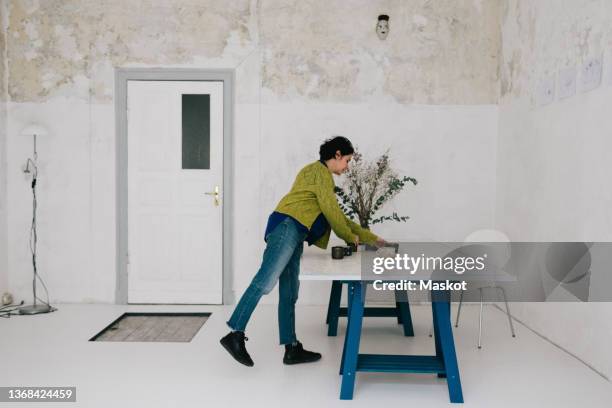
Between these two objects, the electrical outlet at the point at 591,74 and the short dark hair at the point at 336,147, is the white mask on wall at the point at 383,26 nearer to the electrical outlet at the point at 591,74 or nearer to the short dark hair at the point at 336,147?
the electrical outlet at the point at 591,74

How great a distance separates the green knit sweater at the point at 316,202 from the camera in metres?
3.52

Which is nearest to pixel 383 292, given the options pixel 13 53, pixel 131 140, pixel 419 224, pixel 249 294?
pixel 419 224

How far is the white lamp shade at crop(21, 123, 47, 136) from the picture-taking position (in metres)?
5.21

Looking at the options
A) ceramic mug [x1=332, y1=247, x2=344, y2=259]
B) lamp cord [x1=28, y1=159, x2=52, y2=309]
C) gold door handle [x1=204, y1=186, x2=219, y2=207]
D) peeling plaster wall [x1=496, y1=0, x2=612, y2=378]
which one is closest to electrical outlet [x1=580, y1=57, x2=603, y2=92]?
peeling plaster wall [x1=496, y1=0, x2=612, y2=378]

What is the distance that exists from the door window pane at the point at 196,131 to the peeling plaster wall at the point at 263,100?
314mm

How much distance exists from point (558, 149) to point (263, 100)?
2766 millimetres

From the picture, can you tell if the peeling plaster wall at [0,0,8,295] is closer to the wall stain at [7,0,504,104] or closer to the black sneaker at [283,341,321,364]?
the wall stain at [7,0,504,104]

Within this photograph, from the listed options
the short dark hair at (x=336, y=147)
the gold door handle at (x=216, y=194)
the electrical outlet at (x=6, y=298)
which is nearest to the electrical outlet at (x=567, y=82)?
the short dark hair at (x=336, y=147)

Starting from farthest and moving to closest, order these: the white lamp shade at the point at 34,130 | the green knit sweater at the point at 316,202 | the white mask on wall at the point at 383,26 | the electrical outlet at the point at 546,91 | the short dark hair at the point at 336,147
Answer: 1. the white mask on wall at the point at 383,26
2. the white lamp shade at the point at 34,130
3. the electrical outlet at the point at 546,91
4. the short dark hair at the point at 336,147
5. the green knit sweater at the point at 316,202

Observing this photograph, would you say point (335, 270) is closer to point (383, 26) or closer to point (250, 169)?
point (250, 169)

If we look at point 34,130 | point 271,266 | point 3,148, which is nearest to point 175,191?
point 34,130

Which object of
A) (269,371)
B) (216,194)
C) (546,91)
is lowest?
A: (269,371)

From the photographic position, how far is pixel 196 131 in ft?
18.7

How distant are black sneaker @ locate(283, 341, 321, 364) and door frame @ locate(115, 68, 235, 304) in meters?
1.95
